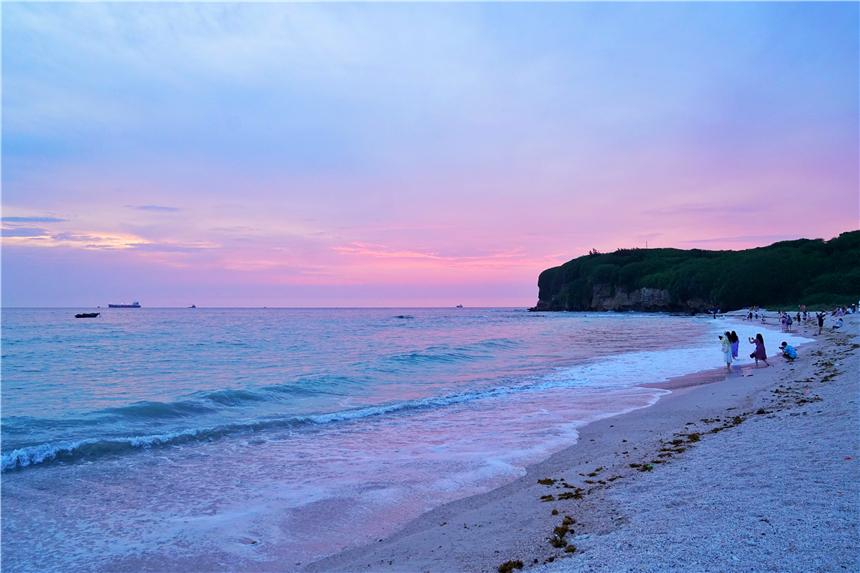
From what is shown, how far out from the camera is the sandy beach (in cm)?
408

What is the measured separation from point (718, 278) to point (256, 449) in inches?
4701

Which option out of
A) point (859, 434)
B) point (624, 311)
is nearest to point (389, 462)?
point (859, 434)

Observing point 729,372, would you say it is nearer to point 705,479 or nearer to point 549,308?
point 705,479

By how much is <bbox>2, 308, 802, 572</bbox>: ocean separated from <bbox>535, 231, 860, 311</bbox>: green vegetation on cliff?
83777mm

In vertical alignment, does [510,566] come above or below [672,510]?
below

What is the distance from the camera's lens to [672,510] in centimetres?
513

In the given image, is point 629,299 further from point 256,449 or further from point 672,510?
point 672,510

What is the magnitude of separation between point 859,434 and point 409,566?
20.7 feet

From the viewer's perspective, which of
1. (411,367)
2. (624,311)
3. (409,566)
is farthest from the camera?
(624,311)

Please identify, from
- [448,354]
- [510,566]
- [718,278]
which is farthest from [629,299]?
[510,566]

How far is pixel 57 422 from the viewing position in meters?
12.7

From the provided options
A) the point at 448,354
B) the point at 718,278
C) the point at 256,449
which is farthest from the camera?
the point at 718,278

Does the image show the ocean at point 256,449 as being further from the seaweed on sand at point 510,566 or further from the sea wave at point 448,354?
the sea wave at point 448,354

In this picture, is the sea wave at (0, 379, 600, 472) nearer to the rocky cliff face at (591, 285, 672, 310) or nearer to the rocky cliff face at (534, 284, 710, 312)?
the rocky cliff face at (534, 284, 710, 312)
